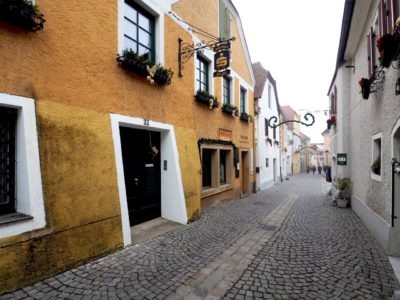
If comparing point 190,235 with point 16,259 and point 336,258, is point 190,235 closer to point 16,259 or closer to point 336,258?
point 336,258

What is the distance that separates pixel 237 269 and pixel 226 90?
8.31 meters

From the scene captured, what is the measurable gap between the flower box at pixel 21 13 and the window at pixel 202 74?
542cm

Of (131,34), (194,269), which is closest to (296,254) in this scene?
(194,269)

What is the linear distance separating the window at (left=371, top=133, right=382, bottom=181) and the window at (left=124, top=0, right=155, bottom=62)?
5825 millimetres

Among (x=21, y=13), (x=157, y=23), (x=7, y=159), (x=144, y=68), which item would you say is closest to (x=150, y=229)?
(x=7, y=159)

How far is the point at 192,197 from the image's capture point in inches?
291

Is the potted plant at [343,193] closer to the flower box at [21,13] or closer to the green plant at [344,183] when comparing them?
the green plant at [344,183]

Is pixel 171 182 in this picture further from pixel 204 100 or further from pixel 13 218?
pixel 13 218

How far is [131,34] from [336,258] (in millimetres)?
6359

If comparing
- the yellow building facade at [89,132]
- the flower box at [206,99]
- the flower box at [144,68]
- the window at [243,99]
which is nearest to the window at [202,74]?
the flower box at [206,99]

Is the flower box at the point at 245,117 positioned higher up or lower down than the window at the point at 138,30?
lower down

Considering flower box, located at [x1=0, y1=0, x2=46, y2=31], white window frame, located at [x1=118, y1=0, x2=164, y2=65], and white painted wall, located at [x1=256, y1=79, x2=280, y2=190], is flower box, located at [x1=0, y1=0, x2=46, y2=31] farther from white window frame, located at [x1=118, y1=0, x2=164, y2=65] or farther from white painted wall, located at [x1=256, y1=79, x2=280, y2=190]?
white painted wall, located at [x1=256, y1=79, x2=280, y2=190]

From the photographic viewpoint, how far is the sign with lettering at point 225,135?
1022 centimetres

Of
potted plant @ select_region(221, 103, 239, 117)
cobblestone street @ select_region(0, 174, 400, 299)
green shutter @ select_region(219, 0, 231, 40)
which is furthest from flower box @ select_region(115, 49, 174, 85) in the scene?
green shutter @ select_region(219, 0, 231, 40)
